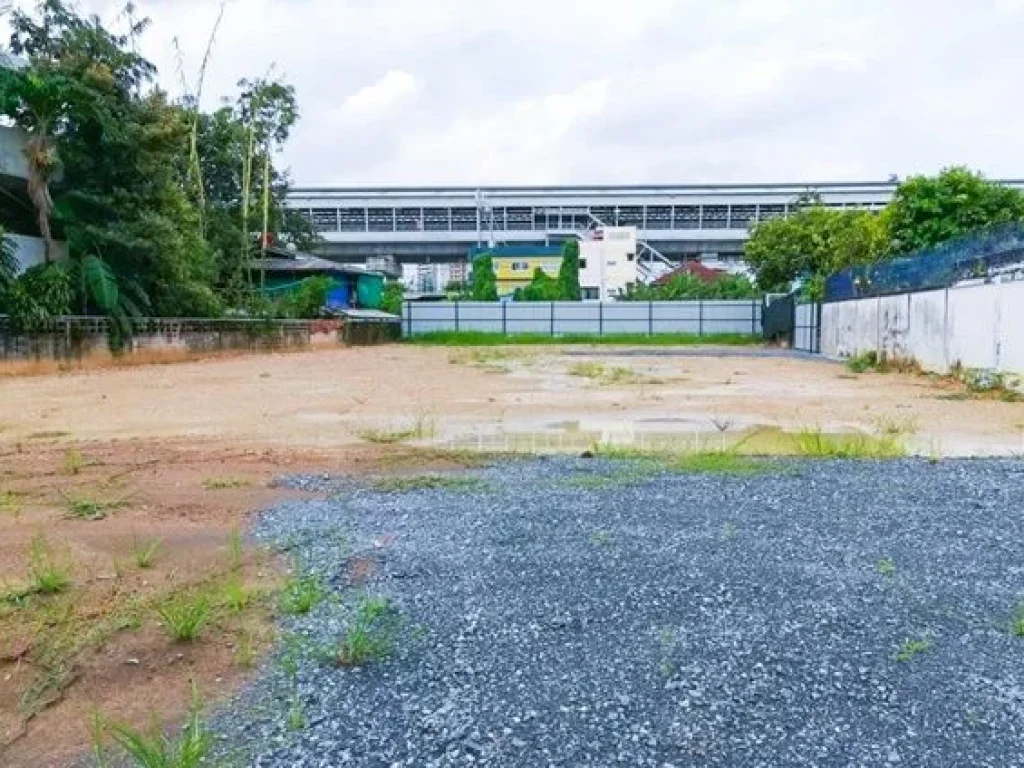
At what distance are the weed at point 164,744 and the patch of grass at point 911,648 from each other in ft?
7.02

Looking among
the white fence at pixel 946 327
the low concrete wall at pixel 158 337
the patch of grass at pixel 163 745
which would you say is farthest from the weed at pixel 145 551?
the low concrete wall at pixel 158 337

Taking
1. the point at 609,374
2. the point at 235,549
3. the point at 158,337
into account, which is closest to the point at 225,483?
the point at 235,549

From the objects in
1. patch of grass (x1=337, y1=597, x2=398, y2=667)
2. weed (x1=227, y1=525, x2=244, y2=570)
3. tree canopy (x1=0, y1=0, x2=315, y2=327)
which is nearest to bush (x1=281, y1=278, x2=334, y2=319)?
tree canopy (x1=0, y1=0, x2=315, y2=327)

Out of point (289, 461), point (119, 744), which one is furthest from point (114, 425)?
point (119, 744)

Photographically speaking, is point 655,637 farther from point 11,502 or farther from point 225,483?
point 11,502

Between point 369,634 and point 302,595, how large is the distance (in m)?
0.48

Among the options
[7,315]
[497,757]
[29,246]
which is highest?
[29,246]

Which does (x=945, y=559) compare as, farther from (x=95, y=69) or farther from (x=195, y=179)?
(x=195, y=179)

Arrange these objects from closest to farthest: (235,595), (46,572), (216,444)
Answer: (235,595), (46,572), (216,444)

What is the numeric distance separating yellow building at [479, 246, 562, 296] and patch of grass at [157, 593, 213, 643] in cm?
4859

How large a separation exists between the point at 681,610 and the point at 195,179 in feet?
80.6

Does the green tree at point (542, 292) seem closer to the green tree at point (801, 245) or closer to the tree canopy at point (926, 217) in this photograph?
the green tree at point (801, 245)

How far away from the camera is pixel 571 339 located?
110 ft

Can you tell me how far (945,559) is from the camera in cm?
357
